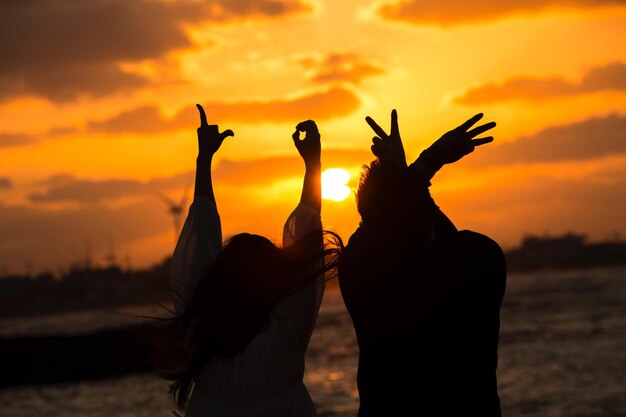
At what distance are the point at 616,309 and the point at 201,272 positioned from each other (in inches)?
3331

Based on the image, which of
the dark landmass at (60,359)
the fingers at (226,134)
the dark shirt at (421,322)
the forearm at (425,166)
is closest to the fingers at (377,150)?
the forearm at (425,166)

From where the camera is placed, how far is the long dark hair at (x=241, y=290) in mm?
3900

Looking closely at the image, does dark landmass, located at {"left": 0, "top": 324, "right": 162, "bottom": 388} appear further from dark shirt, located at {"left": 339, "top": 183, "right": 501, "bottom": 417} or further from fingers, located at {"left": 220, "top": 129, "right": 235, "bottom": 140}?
dark shirt, located at {"left": 339, "top": 183, "right": 501, "bottom": 417}

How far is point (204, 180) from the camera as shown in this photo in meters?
4.23

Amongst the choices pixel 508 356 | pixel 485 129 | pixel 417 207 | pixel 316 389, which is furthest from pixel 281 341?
pixel 508 356

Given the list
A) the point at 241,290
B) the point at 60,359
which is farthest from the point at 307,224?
the point at 60,359

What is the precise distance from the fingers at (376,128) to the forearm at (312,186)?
17.9 inches

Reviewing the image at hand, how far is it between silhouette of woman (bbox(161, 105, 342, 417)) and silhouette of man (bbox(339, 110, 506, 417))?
0.34 meters

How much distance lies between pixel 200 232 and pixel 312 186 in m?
0.55

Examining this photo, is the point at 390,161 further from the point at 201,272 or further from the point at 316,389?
the point at 316,389

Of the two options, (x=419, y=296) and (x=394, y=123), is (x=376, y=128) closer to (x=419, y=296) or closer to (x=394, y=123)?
(x=394, y=123)

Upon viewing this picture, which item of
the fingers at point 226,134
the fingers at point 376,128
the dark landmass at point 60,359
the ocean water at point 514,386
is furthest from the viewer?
the dark landmass at point 60,359

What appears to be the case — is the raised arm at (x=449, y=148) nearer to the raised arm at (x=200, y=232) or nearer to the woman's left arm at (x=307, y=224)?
the woman's left arm at (x=307, y=224)

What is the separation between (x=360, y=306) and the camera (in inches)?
145
